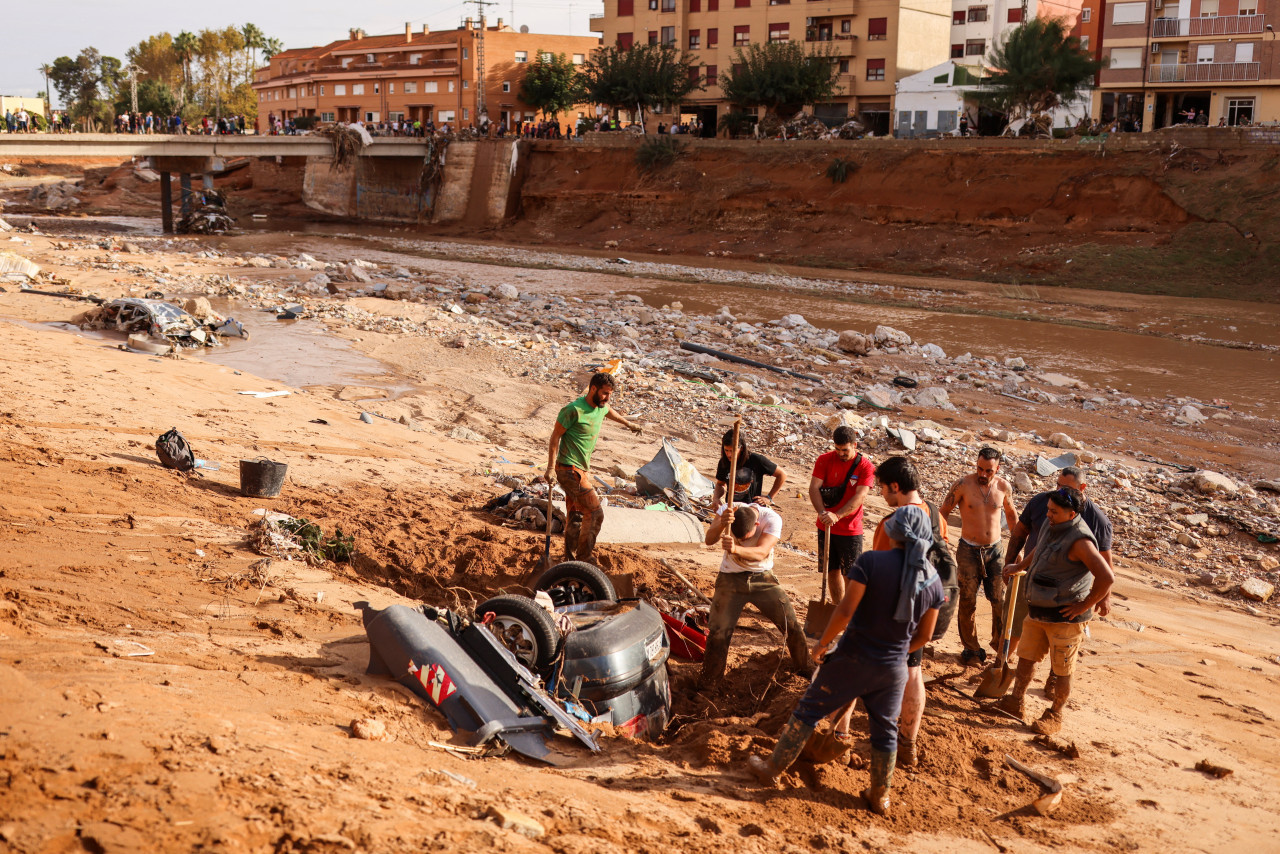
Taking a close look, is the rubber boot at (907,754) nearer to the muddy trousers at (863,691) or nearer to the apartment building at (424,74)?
the muddy trousers at (863,691)

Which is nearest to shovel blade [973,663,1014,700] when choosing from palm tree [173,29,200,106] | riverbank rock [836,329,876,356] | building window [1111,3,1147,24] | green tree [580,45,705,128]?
riverbank rock [836,329,876,356]

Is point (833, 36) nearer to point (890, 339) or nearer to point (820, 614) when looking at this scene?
point (890, 339)

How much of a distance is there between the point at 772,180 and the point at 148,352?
31944 mm

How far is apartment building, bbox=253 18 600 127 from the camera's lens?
233ft

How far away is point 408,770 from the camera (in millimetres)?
4066

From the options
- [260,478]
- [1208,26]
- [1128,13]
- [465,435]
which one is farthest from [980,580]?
[1128,13]

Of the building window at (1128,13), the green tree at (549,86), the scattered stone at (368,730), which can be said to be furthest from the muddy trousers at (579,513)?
the green tree at (549,86)

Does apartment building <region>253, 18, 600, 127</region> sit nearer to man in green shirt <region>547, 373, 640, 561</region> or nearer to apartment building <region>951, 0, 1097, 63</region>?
apartment building <region>951, 0, 1097, 63</region>

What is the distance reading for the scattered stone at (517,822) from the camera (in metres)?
3.73

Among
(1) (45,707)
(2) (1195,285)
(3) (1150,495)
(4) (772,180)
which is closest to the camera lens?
(1) (45,707)

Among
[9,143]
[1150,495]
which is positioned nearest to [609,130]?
[9,143]

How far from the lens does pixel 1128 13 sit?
44.4 meters

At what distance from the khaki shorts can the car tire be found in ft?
9.17

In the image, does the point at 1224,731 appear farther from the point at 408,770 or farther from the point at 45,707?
the point at 45,707
